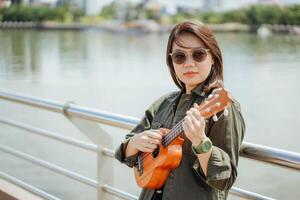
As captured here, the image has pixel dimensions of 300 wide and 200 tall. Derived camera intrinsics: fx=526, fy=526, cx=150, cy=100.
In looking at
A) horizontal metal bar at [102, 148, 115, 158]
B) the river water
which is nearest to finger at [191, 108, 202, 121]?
the river water

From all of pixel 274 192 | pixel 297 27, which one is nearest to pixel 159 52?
pixel 297 27

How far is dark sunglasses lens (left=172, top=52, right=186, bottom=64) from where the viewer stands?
1.30m

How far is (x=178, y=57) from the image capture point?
130 cm

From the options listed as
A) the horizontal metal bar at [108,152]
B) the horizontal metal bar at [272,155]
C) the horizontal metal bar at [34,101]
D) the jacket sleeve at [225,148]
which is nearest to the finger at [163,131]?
the jacket sleeve at [225,148]

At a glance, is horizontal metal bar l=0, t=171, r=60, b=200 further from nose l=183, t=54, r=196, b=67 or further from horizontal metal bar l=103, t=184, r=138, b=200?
nose l=183, t=54, r=196, b=67

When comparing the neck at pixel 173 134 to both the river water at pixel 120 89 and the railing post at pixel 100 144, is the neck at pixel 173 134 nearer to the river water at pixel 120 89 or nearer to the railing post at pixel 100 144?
the river water at pixel 120 89

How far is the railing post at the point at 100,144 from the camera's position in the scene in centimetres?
204

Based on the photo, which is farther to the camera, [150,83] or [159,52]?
[159,52]

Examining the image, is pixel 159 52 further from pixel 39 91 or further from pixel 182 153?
pixel 182 153

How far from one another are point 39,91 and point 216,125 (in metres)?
25.8

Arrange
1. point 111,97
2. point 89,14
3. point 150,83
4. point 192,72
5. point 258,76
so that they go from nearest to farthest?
point 192,72 → point 111,97 → point 150,83 → point 258,76 → point 89,14

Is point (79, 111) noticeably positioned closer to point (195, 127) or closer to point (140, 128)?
point (140, 128)

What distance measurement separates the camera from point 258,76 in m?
35.2

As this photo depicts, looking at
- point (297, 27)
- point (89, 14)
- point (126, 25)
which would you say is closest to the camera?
point (297, 27)
